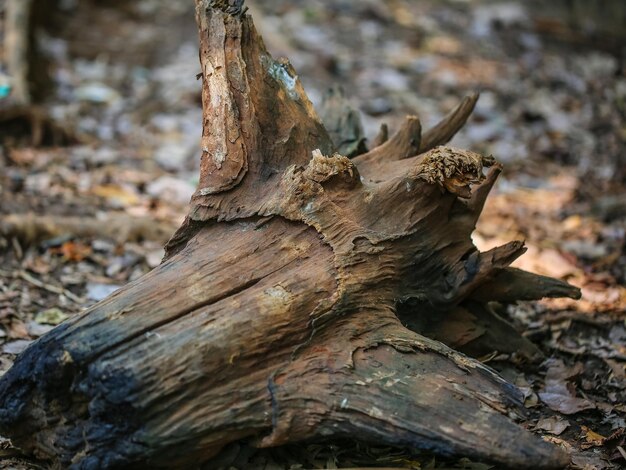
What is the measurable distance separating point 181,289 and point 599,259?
9.90 ft

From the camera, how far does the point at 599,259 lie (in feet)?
14.7

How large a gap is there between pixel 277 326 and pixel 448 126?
160cm

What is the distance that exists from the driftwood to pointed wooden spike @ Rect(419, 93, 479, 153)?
1.64 feet

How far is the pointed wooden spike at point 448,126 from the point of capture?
345cm

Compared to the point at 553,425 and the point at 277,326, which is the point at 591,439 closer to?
the point at 553,425

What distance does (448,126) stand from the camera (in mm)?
3496

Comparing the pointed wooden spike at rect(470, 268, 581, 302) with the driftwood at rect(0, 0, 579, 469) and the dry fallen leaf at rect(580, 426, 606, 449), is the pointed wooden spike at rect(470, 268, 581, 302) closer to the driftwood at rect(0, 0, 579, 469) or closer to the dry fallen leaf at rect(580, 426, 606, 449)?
the driftwood at rect(0, 0, 579, 469)

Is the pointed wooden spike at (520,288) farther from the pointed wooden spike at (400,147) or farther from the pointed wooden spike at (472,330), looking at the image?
the pointed wooden spike at (400,147)

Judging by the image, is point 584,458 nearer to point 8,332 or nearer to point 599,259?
point 599,259

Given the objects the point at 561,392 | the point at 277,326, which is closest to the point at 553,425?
the point at 561,392

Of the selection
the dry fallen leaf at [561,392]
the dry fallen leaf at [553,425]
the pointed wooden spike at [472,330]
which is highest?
the pointed wooden spike at [472,330]

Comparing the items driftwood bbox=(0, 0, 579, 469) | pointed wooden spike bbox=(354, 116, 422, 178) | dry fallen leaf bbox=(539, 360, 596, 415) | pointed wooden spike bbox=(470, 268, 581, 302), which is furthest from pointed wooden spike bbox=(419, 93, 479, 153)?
dry fallen leaf bbox=(539, 360, 596, 415)

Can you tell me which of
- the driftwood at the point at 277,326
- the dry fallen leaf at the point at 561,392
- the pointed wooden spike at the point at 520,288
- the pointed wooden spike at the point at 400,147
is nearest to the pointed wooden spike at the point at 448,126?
the pointed wooden spike at the point at 400,147

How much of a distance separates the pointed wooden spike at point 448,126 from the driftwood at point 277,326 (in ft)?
1.64
